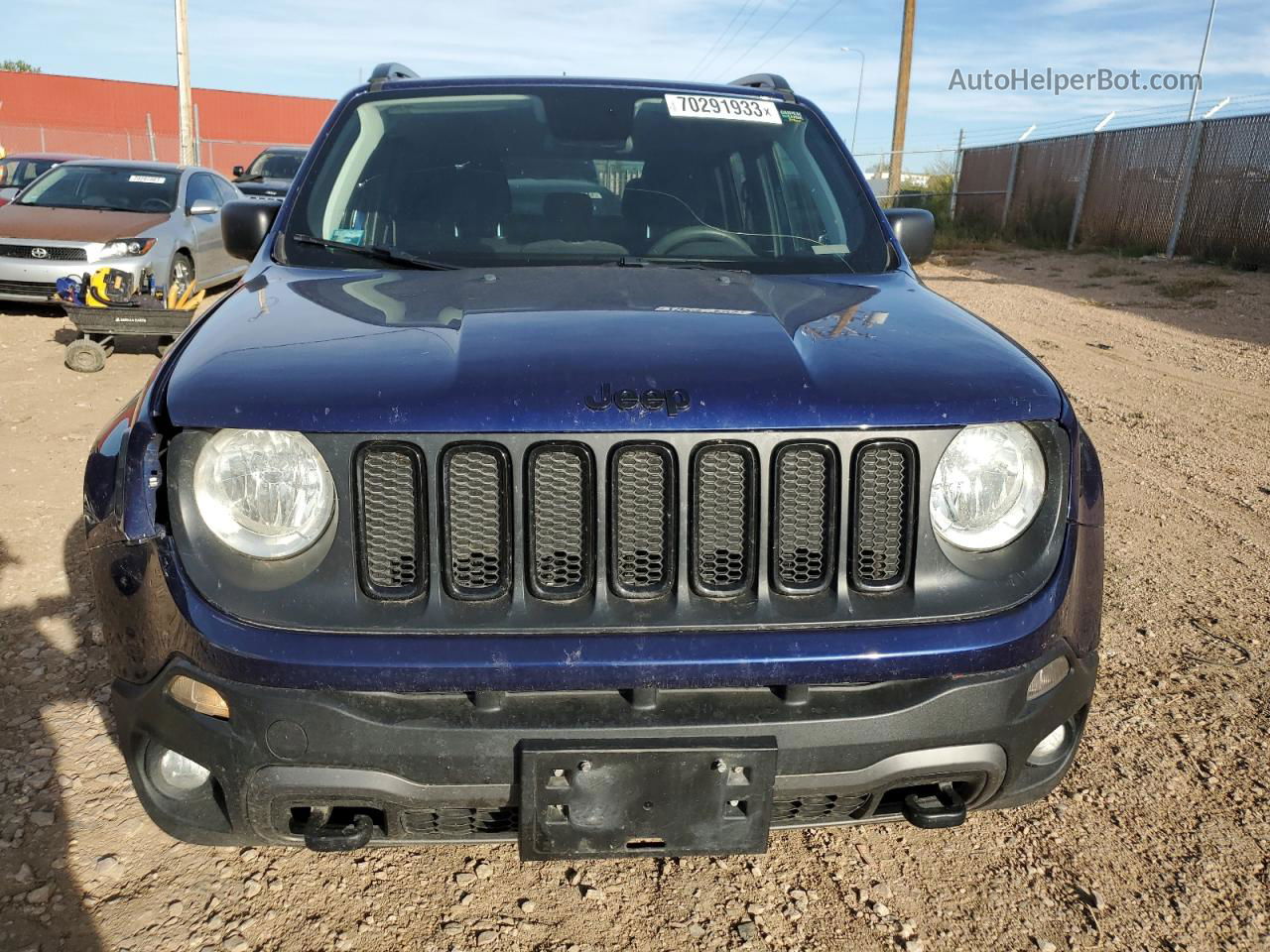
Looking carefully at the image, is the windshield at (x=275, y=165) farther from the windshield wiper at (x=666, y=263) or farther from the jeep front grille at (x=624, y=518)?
the jeep front grille at (x=624, y=518)

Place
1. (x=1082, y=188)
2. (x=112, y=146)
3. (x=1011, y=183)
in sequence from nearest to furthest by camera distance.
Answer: (x=1082, y=188) < (x=1011, y=183) < (x=112, y=146)

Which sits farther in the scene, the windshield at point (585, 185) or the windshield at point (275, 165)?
the windshield at point (275, 165)

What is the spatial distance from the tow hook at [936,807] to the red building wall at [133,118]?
39.1m

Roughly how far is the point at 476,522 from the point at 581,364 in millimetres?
343

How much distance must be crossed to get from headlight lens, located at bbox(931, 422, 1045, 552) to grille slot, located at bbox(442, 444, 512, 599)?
80 cm

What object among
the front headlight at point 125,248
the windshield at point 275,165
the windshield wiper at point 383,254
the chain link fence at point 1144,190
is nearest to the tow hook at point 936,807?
the windshield wiper at point 383,254

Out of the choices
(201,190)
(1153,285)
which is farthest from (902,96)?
(201,190)

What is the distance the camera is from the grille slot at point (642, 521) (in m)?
1.80

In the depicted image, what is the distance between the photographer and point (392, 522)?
5.92ft

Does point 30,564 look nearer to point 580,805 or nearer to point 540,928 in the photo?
point 540,928

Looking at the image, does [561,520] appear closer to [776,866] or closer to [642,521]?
[642,521]

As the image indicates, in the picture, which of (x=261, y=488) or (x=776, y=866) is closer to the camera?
(x=261, y=488)

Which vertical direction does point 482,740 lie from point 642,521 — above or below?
below

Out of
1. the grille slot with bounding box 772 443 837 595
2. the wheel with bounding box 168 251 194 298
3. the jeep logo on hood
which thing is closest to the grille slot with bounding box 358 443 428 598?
the jeep logo on hood
